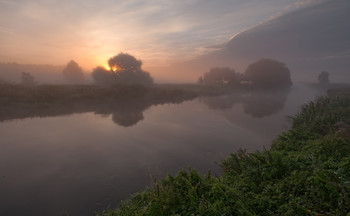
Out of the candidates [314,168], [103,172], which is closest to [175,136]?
[103,172]

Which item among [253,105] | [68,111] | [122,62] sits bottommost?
[253,105]

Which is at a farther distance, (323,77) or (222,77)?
(323,77)

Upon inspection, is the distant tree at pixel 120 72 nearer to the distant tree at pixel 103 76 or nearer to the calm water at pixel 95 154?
the distant tree at pixel 103 76

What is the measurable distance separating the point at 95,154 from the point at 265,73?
234ft

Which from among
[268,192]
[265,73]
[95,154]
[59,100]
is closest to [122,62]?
[59,100]

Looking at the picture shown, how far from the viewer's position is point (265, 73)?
67000 millimetres

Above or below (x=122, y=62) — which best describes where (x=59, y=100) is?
below

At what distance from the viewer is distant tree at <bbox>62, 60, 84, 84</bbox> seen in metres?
68.8

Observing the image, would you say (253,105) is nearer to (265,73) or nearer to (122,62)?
(122,62)

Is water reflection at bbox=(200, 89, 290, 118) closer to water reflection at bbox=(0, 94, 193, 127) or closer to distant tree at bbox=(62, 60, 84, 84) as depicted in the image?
water reflection at bbox=(0, 94, 193, 127)

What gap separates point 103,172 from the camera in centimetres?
844

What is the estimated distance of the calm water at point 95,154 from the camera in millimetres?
6621

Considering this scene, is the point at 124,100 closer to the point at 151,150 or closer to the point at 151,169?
the point at 151,150

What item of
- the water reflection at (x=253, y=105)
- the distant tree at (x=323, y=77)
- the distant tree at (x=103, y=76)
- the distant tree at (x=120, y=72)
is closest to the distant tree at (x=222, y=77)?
the water reflection at (x=253, y=105)
